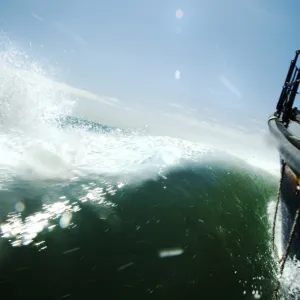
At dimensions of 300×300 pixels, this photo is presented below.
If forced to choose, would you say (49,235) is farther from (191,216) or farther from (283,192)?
(283,192)

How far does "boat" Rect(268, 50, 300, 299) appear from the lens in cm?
463

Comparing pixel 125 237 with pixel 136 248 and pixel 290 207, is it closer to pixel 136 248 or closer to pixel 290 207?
pixel 136 248

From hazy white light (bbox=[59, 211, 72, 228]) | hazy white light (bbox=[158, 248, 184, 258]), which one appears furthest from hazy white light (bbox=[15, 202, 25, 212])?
hazy white light (bbox=[158, 248, 184, 258])

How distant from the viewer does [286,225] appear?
25.9 ft

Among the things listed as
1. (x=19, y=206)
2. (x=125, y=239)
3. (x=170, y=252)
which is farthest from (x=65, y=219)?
(x=170, y=252)

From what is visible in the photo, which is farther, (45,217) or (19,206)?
(19,206)

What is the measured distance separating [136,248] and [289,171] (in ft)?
20.3

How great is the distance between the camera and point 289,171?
324 inches

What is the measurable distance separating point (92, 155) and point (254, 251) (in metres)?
11.8

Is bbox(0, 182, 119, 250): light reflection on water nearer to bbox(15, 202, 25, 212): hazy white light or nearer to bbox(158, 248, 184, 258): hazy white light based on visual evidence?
bbox(15, 202, 25, 212): hazy white light

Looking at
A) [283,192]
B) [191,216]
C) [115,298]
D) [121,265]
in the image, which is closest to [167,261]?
[121,265]

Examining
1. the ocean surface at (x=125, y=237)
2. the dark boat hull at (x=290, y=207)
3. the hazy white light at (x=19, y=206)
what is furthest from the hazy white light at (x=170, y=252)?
the hazy white light at (x=19, y=206)

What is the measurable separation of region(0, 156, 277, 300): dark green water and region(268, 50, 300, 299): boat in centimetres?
83

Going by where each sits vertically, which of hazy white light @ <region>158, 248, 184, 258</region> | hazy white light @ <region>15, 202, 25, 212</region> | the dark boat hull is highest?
the dark boat hull
